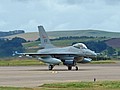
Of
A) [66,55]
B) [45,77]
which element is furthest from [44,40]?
[45,77]

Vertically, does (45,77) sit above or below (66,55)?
below

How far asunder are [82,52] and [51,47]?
21.1 ft

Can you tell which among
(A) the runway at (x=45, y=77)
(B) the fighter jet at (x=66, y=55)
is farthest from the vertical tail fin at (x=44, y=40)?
(A) the runway at (x=45, y=77)

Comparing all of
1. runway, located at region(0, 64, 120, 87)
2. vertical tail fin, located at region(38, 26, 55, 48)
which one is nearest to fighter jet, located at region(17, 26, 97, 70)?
vertical tail fin, located at region(38, 26, 55, 48)

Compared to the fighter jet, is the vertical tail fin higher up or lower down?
higher up

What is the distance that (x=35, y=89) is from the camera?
35.1 metres

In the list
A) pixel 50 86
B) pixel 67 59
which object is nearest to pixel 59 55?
pixel 67 59

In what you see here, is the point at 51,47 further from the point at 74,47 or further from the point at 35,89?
the point at 35,89

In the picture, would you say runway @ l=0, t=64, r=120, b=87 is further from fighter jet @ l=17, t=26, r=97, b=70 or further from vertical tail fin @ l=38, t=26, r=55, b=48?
vertical tail fin @ l=38, t=26, r=55, b=48

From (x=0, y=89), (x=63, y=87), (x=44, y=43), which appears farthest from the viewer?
(x=44, y=43)

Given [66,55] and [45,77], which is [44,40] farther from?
[45,77]

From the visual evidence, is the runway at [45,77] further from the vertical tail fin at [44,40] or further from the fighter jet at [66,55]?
the vertical tail fin at [44,40]

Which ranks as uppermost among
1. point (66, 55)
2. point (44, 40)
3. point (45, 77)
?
point (44, 40)

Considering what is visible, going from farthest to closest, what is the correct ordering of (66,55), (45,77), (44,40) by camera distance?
(44,40) → (66,55) → (45,77)
